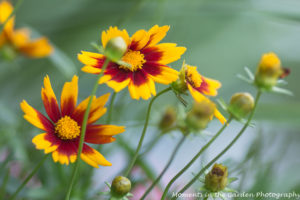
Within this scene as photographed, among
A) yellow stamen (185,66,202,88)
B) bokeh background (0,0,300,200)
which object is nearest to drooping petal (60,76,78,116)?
yellow stamen (185,66,202,88)

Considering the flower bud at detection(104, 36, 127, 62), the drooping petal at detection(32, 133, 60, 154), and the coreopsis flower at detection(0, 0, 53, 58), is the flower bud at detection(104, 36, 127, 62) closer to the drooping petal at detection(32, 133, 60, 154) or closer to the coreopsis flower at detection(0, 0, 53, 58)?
the drooping petal at detection(32, 133, 60, 154)

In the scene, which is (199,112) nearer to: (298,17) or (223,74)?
(298,17)

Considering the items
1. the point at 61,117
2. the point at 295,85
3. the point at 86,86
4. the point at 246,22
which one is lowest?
the point at 295,85

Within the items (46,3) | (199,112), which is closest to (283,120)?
(199,112)

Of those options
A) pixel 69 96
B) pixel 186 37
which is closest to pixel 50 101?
pixel 69 96

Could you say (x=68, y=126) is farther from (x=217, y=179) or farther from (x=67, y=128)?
(x=217, y=179)

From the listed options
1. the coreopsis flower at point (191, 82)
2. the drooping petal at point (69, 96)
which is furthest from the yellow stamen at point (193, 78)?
the drooping petal at point (69, 96)
